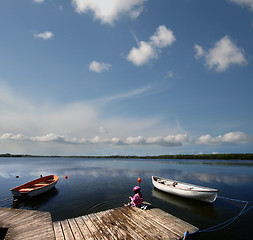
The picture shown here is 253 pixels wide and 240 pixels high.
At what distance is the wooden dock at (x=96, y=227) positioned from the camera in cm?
770

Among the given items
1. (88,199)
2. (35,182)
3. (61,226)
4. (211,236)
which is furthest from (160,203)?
(35,182)

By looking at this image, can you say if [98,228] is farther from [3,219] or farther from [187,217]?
[187,217]

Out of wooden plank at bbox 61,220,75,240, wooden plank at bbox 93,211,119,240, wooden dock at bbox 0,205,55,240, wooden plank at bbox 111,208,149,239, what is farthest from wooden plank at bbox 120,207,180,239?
wooden dock at bbox 0,205,55,240

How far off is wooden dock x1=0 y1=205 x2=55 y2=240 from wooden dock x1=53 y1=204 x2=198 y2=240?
515mm

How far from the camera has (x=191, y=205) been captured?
54.8 ft

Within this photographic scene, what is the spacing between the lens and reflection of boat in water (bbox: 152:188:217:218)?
1480cm

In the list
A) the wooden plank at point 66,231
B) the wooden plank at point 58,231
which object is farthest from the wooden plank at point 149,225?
the wooden plank at point 58,231

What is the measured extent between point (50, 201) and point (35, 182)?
6.33m

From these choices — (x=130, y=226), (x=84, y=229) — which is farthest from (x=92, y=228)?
(x=130, y=226)

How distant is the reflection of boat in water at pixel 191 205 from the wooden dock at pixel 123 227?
7073mm

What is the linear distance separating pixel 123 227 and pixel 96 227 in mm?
1467

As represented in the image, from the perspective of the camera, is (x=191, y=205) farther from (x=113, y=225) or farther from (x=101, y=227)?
(x=101, y=227)

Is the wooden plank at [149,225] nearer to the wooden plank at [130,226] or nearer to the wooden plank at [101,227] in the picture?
the wooden plank at [130,226]

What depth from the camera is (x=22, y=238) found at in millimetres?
7348
